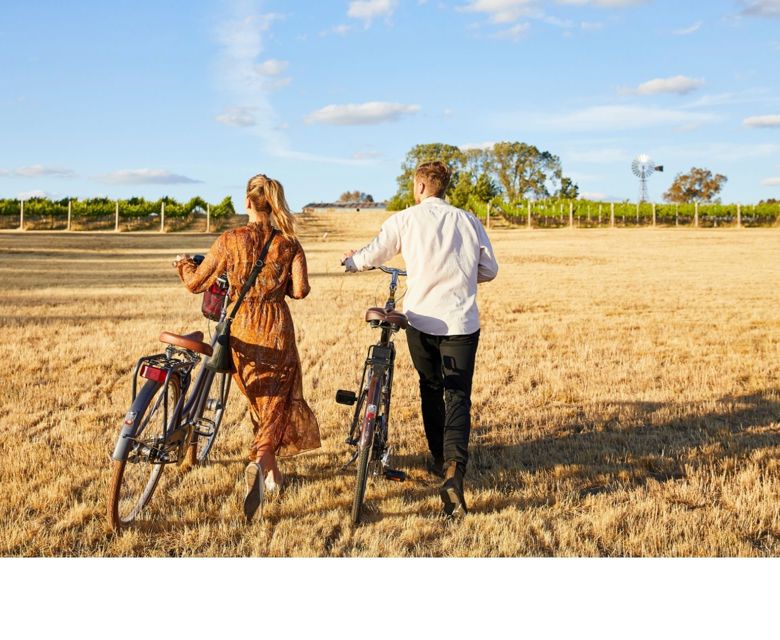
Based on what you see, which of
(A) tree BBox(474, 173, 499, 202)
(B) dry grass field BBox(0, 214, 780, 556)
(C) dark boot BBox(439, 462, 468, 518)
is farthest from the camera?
(A) tree BBox(474, 173, 499, 202)

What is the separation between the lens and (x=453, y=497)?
4777 millimetres

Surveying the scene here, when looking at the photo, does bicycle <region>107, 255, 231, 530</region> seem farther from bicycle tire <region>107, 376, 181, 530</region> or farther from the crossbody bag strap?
the crossbody bag strap

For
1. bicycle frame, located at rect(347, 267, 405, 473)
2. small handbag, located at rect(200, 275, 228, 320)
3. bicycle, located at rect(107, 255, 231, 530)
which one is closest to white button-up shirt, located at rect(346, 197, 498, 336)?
bicycle frame, located at rect(347, 267, 405, 473)

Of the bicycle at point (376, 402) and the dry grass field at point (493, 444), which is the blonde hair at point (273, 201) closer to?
the bicycle at point (376, 402)

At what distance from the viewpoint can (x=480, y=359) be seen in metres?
10.5

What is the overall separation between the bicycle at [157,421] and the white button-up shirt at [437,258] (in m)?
1.01

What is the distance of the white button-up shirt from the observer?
200 inches

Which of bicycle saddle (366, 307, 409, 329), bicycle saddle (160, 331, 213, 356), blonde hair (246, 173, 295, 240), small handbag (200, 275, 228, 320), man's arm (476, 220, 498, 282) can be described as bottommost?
bicycle saddle (160, 331, 213, 356)

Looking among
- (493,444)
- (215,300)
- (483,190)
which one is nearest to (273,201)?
(215,300)

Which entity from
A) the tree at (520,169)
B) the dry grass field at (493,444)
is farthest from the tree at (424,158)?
the dry grass field at (493,444)

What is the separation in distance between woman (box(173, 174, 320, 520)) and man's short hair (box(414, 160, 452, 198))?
81 cm
